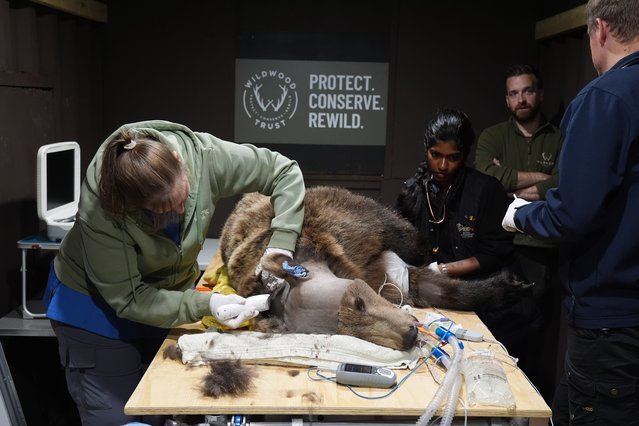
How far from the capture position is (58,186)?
335cm

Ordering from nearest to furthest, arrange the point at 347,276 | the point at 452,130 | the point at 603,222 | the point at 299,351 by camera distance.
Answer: the point at 603,222 < the point at 299,351 < the point at 347,276 < the point at 452,130

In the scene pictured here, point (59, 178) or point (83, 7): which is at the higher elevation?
point (83, 7)

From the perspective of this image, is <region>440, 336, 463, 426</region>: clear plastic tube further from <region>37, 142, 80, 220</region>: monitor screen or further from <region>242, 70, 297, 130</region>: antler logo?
<region>242, 70, 297, 130</region>: antler logo

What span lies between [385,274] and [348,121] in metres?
2.06

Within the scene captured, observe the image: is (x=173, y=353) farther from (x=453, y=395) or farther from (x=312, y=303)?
(x=453, y=395)

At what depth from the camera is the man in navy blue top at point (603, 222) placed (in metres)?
1.81

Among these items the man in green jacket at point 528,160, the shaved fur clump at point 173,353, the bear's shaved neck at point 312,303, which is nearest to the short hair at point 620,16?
the bear's shaved neck at point 312,303

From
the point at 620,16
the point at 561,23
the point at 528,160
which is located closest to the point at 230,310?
the point at 620,16

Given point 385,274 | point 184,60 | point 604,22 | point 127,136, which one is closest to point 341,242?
point 385,274

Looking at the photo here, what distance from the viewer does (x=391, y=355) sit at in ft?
6.66

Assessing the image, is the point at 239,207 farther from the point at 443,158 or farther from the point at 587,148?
the point at 587,148

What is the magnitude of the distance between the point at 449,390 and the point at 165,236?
98cm

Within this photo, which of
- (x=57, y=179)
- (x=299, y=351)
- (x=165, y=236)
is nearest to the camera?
(x=299, y=351)

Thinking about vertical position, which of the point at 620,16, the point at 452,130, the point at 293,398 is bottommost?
the point at 293,398
